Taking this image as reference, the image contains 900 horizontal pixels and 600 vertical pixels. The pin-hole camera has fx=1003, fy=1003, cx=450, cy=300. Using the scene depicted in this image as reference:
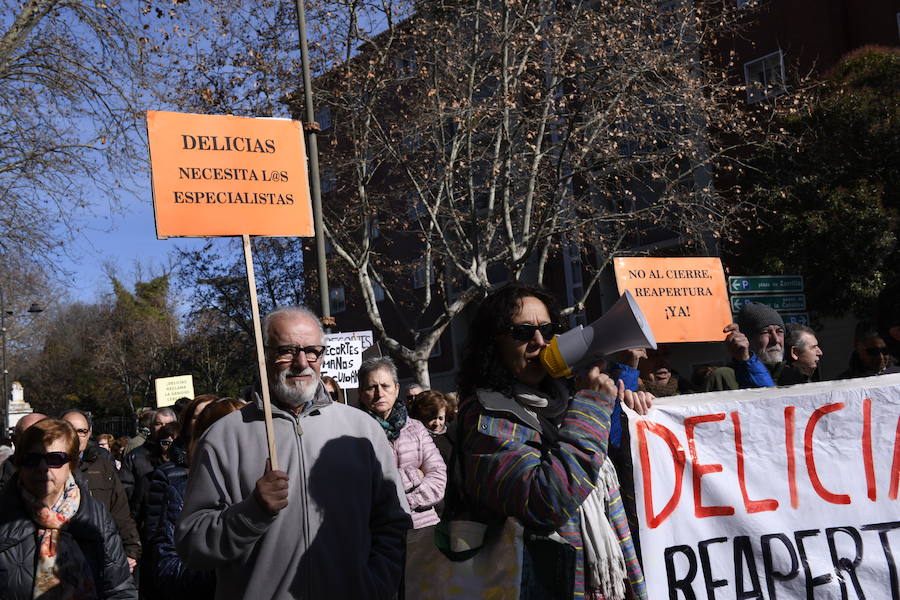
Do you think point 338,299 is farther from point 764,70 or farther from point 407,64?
point 407,64

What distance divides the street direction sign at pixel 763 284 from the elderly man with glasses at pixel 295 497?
7.24 metres

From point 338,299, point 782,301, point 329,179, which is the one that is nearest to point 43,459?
point 782,301

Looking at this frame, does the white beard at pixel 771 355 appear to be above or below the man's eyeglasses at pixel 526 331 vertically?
below

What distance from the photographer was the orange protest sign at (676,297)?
24.2 ft

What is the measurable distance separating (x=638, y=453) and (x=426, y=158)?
14.4m

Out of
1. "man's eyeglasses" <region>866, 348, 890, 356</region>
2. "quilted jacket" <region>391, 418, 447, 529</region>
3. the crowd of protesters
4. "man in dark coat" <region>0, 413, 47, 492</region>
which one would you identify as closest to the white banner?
the crowd of protesters

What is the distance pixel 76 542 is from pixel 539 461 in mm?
2732

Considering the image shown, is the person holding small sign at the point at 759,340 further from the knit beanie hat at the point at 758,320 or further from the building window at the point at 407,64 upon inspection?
the building window at the point at 407,64

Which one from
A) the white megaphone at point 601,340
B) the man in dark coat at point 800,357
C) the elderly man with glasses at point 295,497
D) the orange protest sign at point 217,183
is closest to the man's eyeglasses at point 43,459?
the orange protest sign at point 217,183

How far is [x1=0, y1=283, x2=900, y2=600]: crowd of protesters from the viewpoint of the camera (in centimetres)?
259

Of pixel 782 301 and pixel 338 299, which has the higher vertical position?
pixel 338 299

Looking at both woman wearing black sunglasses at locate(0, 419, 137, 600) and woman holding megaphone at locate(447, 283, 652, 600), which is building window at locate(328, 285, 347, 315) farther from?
woman holding megaphone at locate(447, 283, 652, 600)

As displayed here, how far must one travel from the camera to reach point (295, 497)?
10.7 feet

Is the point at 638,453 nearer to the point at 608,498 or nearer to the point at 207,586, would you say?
the point at 608,498
